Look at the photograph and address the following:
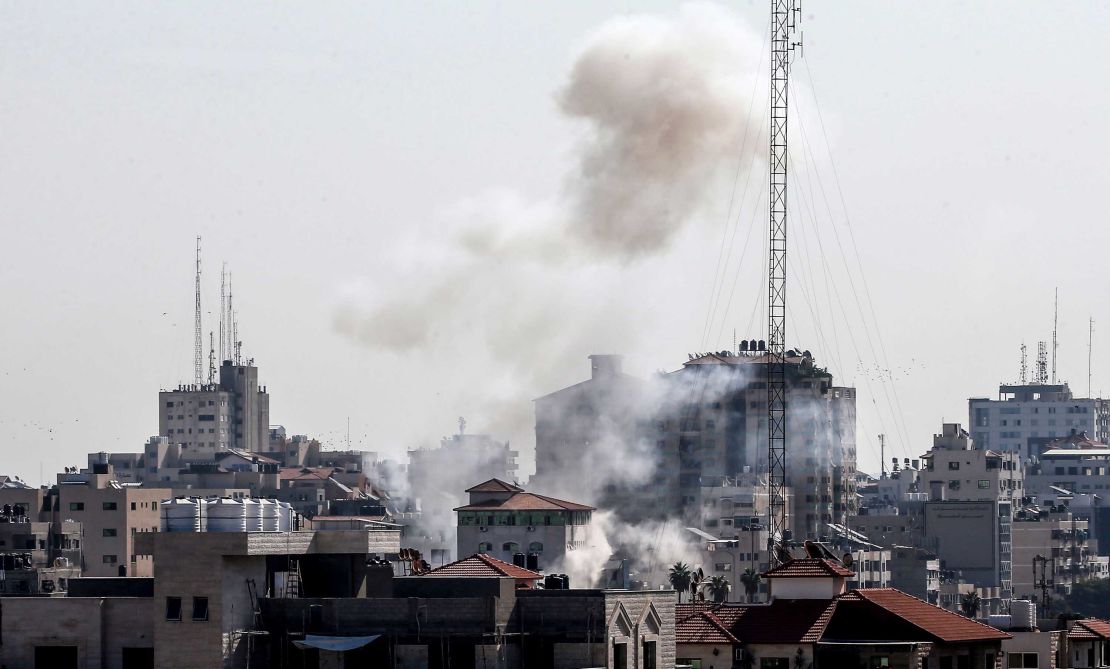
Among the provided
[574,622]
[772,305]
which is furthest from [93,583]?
[772,305]

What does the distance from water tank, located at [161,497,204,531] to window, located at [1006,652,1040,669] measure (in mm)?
37262

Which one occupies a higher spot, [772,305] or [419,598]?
[772,305]

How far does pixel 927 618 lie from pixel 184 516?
102 feet

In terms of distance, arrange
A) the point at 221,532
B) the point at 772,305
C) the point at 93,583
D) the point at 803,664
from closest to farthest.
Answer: the point at 221,532 → the point at 93,583 → the point at 803,664 → the point at 772,305

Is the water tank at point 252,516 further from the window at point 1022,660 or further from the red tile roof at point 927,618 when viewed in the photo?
the window at point 1022,660

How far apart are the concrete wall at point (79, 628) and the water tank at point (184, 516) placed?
2.27 meters

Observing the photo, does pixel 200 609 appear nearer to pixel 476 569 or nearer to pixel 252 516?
pixel 252 516

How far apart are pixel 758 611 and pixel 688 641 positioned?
128 inches

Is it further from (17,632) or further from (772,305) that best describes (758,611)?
(772,305)

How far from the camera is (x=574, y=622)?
74875 millimetres

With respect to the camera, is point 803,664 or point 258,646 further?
point 803,664

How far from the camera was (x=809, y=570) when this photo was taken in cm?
9581

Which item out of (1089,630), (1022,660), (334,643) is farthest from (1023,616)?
(334,643)

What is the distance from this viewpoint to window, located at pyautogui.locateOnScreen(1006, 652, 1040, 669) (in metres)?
101
